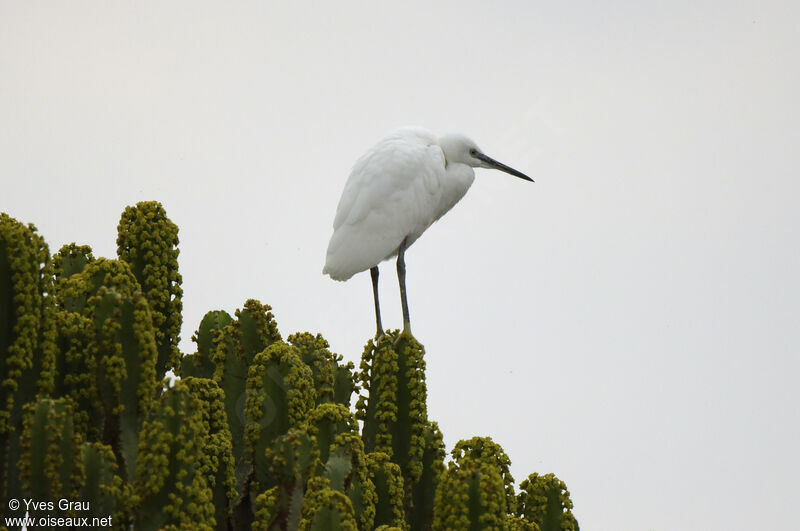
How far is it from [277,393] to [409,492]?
1.04m

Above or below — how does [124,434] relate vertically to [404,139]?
below

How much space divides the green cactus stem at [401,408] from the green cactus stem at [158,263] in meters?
1.18

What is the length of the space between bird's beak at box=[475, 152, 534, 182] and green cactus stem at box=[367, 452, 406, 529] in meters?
5.31

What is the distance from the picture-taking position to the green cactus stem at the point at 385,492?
6149mm

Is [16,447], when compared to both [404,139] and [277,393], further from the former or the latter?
[404,139]

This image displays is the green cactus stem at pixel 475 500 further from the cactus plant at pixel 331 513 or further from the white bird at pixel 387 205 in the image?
the white bird at pixel 387 205

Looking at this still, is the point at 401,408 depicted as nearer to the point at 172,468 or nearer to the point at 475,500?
the point at 475,500

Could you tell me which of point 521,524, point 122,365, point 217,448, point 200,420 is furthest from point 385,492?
point 122,365

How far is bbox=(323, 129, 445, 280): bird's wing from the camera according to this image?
9.56m

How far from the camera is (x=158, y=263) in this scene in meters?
6.73

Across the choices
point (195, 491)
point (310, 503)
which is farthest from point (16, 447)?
point (310, 503)

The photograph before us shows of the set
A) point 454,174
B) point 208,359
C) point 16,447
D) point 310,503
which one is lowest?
point 310,503

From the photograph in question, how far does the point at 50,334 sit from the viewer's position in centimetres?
554

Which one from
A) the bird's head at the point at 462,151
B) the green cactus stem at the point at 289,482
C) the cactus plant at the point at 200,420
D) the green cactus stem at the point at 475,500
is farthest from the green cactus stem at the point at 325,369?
the bird's head at the point at 462,151
